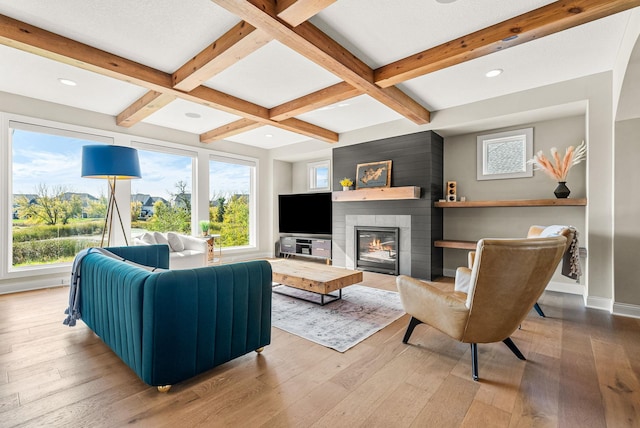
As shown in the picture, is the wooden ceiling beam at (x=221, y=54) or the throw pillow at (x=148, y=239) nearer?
the wooden ceiling beam at (x=221, y=54)

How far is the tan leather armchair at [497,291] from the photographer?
1733 mm

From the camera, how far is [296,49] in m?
2.45

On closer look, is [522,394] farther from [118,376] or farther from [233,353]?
[118,376]

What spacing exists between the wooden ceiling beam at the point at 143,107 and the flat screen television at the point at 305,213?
3.29 meters

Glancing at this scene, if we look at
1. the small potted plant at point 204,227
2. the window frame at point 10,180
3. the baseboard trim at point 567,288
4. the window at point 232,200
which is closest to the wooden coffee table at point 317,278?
the small potted plant at point 204,227

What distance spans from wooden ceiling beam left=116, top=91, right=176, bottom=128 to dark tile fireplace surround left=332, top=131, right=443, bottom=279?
10.4ft

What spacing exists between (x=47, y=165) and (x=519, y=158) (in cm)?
671

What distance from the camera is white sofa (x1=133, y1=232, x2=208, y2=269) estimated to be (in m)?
4.46

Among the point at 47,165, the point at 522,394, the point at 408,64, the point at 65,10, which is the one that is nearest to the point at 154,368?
the point at 522,394

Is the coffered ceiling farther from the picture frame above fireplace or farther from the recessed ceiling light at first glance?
the picture frame above fireplace

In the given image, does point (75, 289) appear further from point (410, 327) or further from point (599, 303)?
point (599, 303)

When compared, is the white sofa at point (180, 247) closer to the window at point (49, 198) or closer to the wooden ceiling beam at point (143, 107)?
the window at point (49, 198)

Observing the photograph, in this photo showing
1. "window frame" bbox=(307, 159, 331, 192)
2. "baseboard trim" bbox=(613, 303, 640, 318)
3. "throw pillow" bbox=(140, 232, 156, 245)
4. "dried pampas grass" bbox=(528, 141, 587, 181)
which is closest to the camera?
"baseboard trim" bbox=(613, 303, 640, 318)

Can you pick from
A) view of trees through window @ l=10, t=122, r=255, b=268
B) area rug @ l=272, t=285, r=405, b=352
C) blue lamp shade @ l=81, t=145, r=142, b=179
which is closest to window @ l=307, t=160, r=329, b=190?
view of trees through window @ l=10, t=122, r=255, b=268
